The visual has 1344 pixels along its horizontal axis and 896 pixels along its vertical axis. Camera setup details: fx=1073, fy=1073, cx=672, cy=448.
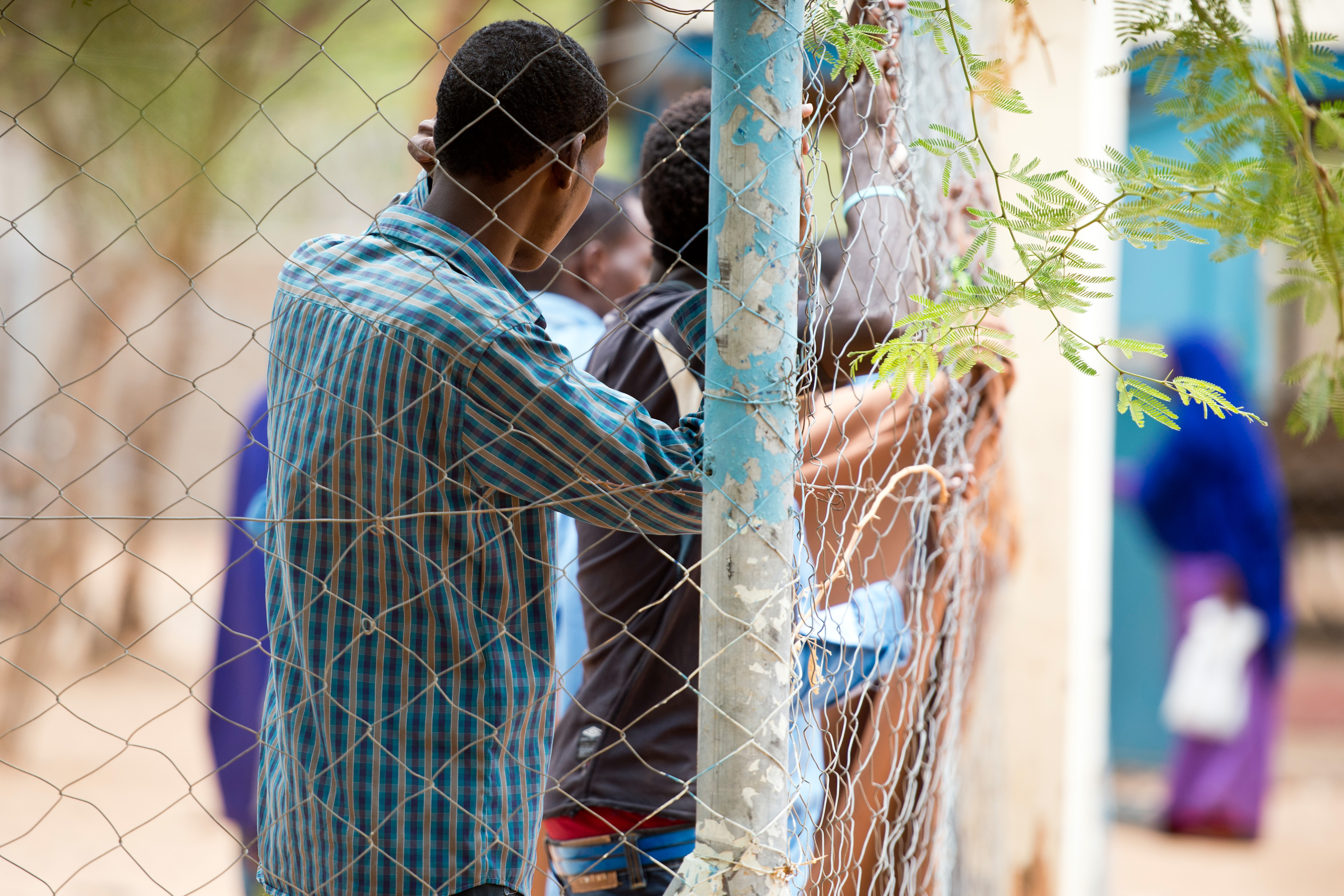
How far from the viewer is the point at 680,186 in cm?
173

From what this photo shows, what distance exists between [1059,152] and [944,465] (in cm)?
140

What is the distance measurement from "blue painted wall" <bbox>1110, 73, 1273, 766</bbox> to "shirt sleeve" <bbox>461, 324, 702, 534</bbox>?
17.9 feet

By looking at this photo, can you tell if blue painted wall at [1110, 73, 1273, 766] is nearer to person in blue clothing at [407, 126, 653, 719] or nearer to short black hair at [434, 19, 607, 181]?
person in blue clothing at [407, 126, 653, 719]

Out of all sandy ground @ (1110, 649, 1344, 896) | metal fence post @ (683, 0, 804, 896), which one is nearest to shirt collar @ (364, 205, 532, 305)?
metal fence post @ (683, 0, 804, 896)

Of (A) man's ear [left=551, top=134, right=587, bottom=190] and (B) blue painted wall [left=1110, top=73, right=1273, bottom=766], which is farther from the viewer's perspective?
(B) blue painted wall [left=1110, top=73, right=1273, bottom=766]

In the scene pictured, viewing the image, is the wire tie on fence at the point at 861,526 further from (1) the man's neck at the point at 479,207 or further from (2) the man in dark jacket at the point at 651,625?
(1) the man's neck at the point at 479,207

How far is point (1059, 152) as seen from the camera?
2.90 m

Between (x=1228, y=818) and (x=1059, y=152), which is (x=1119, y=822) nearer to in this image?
(x=1228, y=818)

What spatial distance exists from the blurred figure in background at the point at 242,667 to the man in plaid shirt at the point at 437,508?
193 cm

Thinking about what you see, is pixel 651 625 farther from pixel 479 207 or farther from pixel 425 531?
pixel 479 207

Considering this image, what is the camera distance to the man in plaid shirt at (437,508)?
3.56 ft

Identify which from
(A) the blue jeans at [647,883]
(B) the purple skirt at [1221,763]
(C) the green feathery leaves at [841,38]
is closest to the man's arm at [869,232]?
(C) the green feathery leaves at [841,38]

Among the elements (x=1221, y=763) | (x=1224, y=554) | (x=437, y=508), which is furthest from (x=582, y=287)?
(x=1221, y=763)

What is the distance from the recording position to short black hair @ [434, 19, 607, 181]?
1.17m
